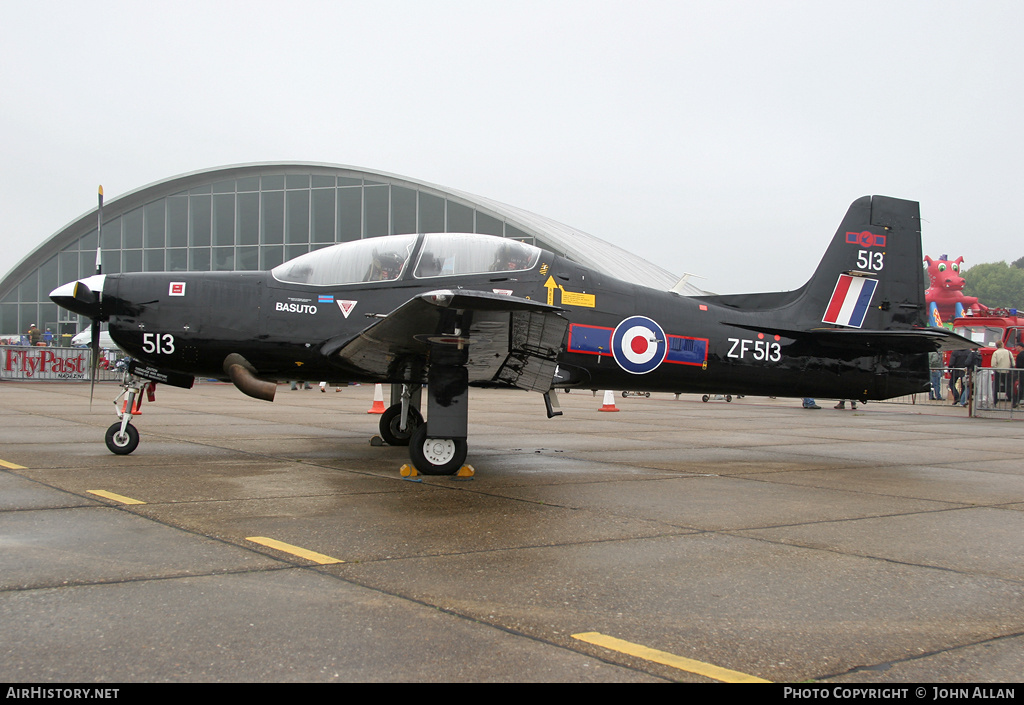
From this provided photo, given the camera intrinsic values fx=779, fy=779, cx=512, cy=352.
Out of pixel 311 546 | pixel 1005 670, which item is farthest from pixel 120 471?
pixel 1005 670

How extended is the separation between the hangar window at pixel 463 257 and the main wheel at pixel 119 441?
3.58 m

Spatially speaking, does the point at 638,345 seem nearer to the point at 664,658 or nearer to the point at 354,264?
the point at 354,264

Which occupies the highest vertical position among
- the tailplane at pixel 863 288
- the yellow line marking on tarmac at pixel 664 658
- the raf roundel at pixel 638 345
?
the tailplane at pixel 863 288

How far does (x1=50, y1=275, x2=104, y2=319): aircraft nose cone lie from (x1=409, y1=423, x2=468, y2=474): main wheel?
11.9 feet

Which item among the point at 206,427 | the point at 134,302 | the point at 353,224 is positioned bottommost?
the point at 206,427

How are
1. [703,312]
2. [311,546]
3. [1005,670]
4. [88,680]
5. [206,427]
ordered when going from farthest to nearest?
[206,427]
[703,312]
[311,546]
[1005,670]
[88,680]

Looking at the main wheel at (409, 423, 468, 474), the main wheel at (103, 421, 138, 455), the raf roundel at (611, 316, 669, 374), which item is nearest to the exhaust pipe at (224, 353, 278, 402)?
the main wheel at (103, 421, 138, 455)

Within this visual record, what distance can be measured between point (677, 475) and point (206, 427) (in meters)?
7.69

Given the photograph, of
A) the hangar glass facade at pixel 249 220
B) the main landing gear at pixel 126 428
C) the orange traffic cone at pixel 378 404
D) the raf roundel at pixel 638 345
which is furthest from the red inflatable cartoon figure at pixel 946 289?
the main landing gear at pixel 126 428

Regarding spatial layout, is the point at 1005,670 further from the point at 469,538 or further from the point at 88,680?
the point at 88,680

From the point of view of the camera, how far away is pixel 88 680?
257 centimetres

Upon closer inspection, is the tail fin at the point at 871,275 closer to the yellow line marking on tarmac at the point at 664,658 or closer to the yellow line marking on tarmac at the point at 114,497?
the yellow line marking on tarmac at the point at 664,658

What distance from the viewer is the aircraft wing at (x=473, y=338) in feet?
21.0

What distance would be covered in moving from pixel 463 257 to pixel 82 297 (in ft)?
12.7
